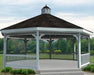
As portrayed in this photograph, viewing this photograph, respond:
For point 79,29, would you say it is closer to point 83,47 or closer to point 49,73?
point 49,73

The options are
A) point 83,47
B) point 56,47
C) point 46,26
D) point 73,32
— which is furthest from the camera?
point 56,47

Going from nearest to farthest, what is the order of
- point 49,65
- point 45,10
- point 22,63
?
point 49,65, point 22,63, point 45,10

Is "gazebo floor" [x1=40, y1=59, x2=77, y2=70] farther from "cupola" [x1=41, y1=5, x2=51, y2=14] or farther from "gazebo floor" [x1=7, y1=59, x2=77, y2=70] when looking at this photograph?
"cupola" [x1=41, y1=5, x2=51, y2=14]

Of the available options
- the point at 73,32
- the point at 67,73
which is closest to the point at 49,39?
the point at 73,32

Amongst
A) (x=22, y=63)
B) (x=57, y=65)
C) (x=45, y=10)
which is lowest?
(x=57, y=65)

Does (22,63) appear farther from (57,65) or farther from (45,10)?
(45,10)

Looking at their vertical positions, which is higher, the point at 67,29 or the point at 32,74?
the point at 67,29

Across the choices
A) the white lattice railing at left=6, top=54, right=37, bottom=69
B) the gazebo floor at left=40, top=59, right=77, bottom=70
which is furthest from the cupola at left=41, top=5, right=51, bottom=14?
the gazebo floor at left=40, top=59, right=77, bottom=70

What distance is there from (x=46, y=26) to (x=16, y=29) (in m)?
2.81

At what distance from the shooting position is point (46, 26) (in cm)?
1614

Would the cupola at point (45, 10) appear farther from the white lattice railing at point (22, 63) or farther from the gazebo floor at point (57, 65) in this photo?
the gazebo floor at point (57, 65)

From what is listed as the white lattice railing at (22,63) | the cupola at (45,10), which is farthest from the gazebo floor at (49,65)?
the cupola at (45,10)

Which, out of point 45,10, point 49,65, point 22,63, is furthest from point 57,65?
point 45,10

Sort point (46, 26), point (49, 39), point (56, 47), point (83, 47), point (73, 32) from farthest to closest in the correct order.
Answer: point (56, 47), point (83, 47), point (49, 39), point (73, 32), point (46, 26)
